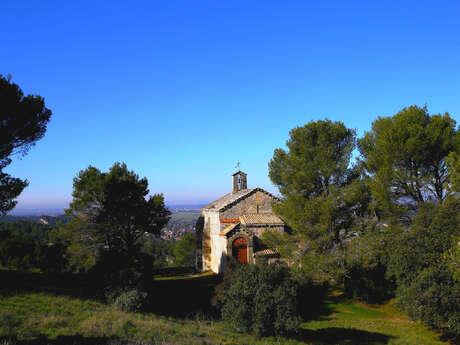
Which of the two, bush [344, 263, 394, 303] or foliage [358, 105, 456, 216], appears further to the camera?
bush [344, 263, 394, 303]

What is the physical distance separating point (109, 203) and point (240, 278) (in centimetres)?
1640

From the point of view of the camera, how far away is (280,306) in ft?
40.0

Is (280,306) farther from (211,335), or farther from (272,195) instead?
(272,195)

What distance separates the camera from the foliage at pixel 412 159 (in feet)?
60.5

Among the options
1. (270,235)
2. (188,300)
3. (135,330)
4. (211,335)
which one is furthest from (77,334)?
(270,235)

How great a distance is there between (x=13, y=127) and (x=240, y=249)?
18242mm

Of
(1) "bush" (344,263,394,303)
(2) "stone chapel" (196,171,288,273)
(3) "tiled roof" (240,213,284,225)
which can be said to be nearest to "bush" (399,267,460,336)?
(1) "bush" (344,263,394,303)

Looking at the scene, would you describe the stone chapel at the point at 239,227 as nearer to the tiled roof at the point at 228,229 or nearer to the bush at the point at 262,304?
the tiled roof at the point at 228,229

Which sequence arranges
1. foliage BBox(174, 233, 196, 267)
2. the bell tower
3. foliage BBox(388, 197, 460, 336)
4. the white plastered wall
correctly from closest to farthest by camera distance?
foliage BBox(388, 197, 460, 336) < the white plastered wall < the bell tower < foliage BBox(174, 233, 196, 267)

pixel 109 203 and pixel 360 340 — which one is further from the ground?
pixel 109 203

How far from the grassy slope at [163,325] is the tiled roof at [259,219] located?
8.92m

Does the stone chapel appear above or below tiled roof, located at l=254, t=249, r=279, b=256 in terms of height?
above

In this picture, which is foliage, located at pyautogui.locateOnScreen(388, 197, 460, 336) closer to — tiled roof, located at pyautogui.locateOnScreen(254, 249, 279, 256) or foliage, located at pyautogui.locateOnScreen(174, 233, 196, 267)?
tiled roof, located at pyautogui.locateOnScreen(254, 249, 279, 256)

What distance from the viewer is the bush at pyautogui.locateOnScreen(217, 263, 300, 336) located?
1203 cm
